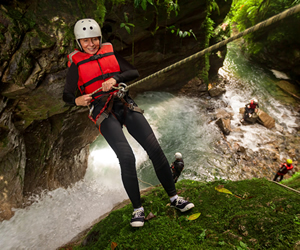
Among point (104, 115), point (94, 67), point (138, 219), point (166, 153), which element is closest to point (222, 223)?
point (138, 219)

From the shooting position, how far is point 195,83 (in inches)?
460

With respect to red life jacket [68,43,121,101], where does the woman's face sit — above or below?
above

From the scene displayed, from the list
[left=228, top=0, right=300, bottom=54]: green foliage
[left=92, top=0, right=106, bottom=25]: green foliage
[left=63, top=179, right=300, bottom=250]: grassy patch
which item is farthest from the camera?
[left=228, top=0, right=300, bottom=54]: green foliage

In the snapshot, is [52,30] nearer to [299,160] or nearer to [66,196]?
[66,196]

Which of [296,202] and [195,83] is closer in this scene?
[296,202]

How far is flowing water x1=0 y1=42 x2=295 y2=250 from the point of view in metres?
4.20

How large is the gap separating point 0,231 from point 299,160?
36.5 feet

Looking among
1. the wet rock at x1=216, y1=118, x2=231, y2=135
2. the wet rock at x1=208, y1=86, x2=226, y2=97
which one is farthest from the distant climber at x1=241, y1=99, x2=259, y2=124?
the wet rock at x1=208, y1=86, x2=226, y2=97

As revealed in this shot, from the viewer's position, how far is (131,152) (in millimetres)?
2303

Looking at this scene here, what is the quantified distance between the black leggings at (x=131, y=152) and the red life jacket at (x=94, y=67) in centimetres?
63

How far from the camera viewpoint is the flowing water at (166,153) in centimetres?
420

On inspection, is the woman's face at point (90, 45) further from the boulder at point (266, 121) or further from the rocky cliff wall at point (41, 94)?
the boulder at point (266, 121)

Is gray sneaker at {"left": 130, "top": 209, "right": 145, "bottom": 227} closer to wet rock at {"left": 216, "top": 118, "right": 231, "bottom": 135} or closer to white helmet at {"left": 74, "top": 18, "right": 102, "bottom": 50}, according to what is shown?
white helmet at {"left": 74, "top": 18, "right": 102, "bottom": 50}

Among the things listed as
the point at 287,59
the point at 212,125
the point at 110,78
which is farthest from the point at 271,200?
the point at 287,59
